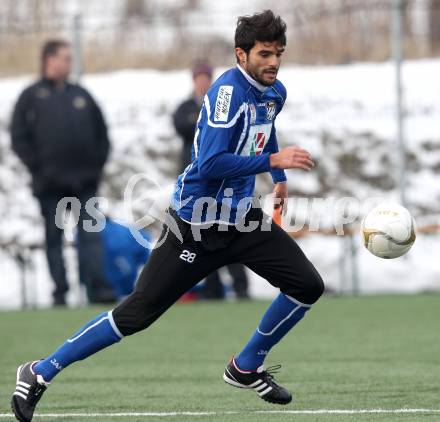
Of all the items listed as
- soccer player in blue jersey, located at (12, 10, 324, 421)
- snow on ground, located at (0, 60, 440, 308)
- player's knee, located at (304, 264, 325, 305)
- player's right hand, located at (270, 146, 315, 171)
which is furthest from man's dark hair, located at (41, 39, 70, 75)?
player's right hand, located at (270, 146, 315, 171)

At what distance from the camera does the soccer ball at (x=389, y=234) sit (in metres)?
6.20

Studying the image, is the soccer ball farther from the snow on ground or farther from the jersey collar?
the snow on ground

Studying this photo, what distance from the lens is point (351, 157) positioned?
16484 mm

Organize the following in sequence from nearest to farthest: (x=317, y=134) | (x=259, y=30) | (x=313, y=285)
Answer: (x=259, y=30)
(x=313, y=285)
(x=317, y=134)

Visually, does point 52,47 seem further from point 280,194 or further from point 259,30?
point 259,30

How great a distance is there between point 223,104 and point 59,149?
6.17m

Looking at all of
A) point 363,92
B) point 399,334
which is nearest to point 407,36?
point 363,92

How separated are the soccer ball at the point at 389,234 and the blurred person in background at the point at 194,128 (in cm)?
487

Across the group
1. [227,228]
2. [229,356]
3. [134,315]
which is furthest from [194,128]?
[134,315]

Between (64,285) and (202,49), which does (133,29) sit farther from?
(64,285)

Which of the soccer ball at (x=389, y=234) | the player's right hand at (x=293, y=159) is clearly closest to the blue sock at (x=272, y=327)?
the soccer ball at (x=389, y=234)

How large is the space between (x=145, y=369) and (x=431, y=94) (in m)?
9.10

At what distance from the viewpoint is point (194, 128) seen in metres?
11.5

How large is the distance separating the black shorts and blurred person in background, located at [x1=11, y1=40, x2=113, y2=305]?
18.6ft
